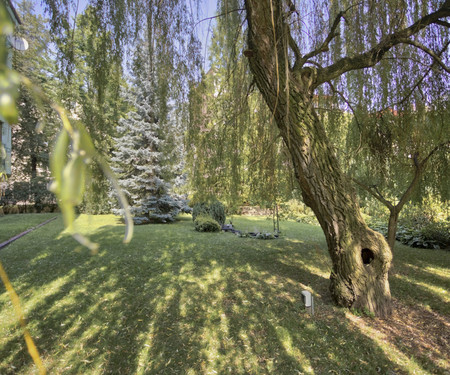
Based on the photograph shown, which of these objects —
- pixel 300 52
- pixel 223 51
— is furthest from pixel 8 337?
pixel 300 52

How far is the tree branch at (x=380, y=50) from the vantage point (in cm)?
280

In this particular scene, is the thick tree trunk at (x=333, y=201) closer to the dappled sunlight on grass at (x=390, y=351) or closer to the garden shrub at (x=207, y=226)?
the dappled sunlight on grass at (x=390, y=351)

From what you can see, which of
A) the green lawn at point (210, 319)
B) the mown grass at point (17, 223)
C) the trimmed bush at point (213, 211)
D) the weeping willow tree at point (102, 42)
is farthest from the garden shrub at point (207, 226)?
the weeping willow tree at point (102, 42)

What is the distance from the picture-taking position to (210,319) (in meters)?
2.92

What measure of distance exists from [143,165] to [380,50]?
7892mm

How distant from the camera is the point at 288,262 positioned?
4625mm

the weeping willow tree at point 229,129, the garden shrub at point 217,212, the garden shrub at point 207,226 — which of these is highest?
the weeping willow tree at point 229,129

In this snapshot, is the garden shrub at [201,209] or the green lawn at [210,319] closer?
the green lawn at [210,319]

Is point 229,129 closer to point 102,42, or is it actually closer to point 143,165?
point 102,42

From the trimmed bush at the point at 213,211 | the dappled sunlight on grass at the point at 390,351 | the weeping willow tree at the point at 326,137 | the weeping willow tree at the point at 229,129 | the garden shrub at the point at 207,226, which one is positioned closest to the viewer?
the dappled sunlight on grass at the point at 390,351

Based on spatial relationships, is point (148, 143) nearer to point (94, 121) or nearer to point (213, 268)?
point (213, 268)

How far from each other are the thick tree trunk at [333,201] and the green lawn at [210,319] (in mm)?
285

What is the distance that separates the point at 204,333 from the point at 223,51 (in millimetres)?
3054

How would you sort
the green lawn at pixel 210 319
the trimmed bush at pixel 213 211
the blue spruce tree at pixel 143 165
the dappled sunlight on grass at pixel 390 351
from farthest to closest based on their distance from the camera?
the blue spruce tree at pixel 143 165 → the trimmed bush at pixel 213 211 → the green lawn at pixel 210 319 → the dappled sunlight on grass at pixel 390 351
